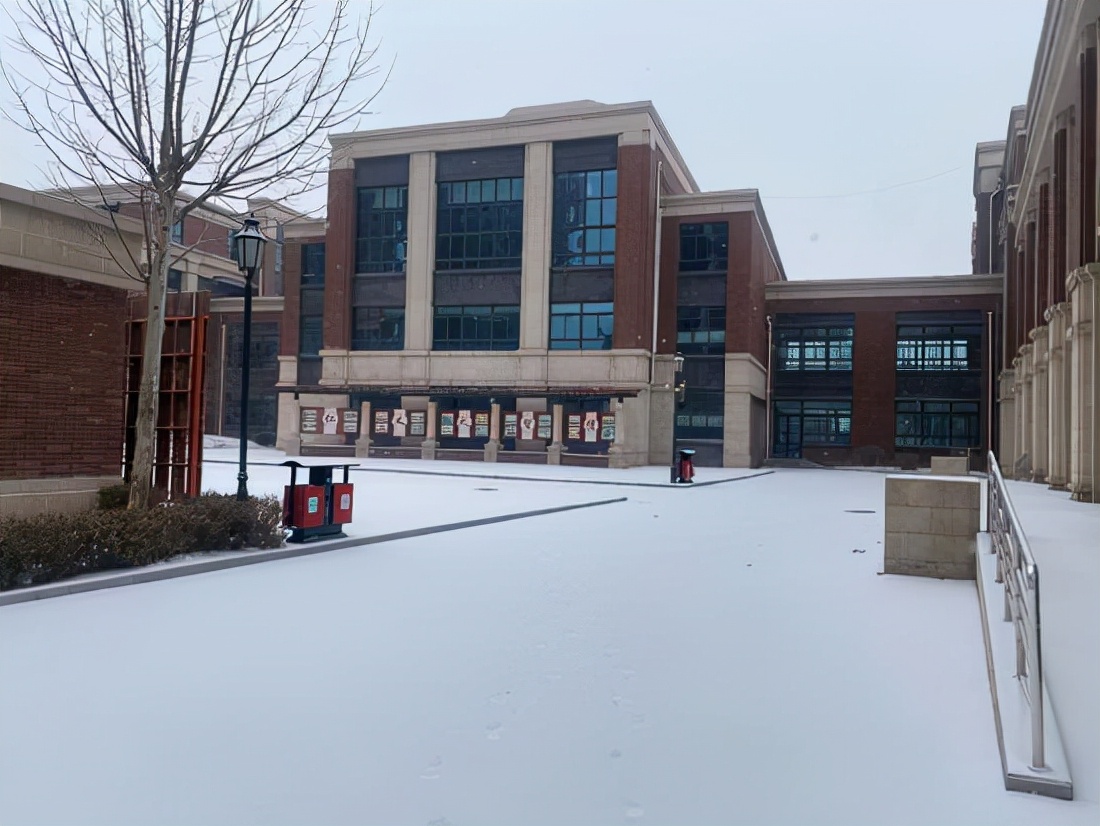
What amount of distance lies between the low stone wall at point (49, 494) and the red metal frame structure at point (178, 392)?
1323 mm

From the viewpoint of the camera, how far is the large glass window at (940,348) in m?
47.7

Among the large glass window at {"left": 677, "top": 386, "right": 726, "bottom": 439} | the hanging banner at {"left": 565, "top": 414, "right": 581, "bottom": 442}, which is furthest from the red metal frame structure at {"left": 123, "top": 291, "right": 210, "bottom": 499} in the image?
the large glass window at {"left": 677, "top": 386, "right": 726, "bottom": 439}

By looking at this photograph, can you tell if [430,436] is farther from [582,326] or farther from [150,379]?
[150,379]

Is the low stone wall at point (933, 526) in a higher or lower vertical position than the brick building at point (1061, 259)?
lower

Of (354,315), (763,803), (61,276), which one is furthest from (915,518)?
(354,315)

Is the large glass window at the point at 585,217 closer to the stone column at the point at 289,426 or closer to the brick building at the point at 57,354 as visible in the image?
the stone column at the point at 289,426

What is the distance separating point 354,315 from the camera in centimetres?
4759

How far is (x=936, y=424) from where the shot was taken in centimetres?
4822

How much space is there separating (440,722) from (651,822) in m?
1.61

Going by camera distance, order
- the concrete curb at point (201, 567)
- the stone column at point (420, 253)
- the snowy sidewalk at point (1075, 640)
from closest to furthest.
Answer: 1. the snowy sidewalk at point (1075, 640)
2. the concrete curb at point (201, 567)
3. the stone column at point (420, 253)

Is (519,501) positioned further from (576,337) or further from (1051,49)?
(576,337)

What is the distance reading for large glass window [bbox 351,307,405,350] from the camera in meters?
46.6

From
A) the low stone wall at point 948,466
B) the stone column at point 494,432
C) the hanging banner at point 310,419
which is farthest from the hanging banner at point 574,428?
the low stone wall at point 948,466

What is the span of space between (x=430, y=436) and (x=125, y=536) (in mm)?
34131
